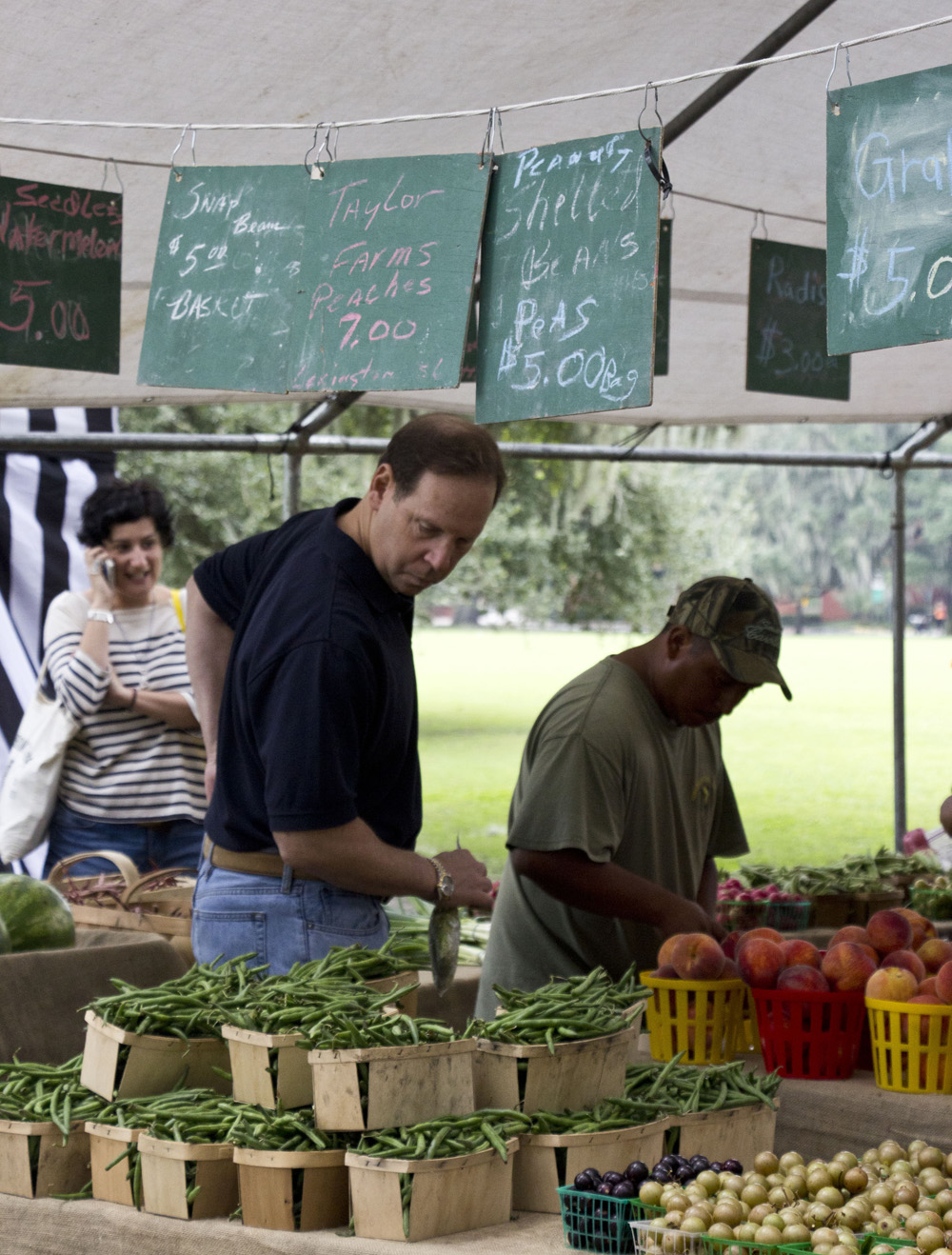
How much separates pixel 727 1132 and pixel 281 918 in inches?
40.1

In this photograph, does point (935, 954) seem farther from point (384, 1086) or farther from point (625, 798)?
point (384, 1086)

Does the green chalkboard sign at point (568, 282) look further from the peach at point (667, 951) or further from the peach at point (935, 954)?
the peach at point (935, 954)

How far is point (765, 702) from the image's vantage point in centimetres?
4550

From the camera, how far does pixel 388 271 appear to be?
3105mm

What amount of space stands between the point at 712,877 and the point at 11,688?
3477mm

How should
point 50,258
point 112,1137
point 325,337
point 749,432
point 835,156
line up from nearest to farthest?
point 112,1137 < point 835,156 < point 325,337 < point 50,258 < point 749,432

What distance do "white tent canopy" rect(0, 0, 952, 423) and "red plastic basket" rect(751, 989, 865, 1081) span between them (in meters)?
2.42

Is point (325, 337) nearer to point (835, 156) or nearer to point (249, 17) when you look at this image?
point (249, 17)

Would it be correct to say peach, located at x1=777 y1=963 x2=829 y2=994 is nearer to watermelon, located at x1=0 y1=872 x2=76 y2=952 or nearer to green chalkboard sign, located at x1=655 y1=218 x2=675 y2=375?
watermelon, located at x1=0 y1=872 x2=76 y2=952

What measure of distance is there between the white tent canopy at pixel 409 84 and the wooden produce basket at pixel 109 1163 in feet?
7.16

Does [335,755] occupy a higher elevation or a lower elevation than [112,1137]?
higher

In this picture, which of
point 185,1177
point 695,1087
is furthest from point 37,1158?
point 695,1087

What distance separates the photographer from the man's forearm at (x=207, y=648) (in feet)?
11.3

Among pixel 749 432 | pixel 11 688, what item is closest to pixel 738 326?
pixel 11 688
